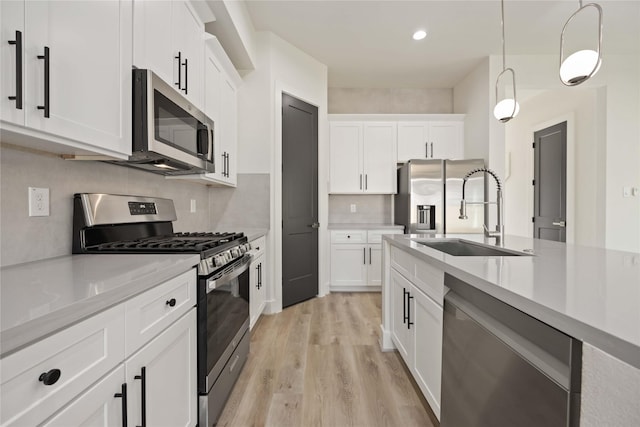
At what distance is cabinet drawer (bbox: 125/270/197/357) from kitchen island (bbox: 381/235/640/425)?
1.08m

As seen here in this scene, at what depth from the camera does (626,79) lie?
13.2 feet

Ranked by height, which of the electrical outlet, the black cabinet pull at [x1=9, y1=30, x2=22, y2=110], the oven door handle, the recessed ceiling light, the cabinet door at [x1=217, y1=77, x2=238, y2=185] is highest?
the recessed ceiling light

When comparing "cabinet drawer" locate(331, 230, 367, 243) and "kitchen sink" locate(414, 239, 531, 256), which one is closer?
"kitchen sink" locate(414, 239, 531, 256)

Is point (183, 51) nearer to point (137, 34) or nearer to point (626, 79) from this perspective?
point (137, 34)

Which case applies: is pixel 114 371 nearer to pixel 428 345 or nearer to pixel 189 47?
pixel 428 345

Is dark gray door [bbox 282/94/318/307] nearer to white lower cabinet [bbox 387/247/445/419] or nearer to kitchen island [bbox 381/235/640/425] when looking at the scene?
white lower cabinet [bbox 387/247/445/419]

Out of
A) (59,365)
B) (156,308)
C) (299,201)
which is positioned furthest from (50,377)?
(299,201)

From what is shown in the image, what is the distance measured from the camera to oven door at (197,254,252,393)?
1.48m

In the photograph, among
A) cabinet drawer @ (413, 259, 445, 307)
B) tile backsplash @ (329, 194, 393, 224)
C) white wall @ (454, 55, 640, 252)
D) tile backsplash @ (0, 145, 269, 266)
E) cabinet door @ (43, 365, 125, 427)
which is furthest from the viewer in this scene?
tile backsplash @ (329, 194, 393, 224)

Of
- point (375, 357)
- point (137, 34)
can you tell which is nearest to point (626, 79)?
point (375, 357)

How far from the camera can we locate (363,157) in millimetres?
4617

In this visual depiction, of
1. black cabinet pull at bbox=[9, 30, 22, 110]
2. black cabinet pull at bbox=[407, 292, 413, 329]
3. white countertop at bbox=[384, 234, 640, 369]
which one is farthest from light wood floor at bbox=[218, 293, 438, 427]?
black cabinet pull at bbox=[9, 30, 22, 110]

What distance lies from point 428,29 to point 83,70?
11.3 ft

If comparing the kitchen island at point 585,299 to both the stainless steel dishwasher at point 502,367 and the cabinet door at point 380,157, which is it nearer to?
the stainless steel dishwasher at point 502,367
